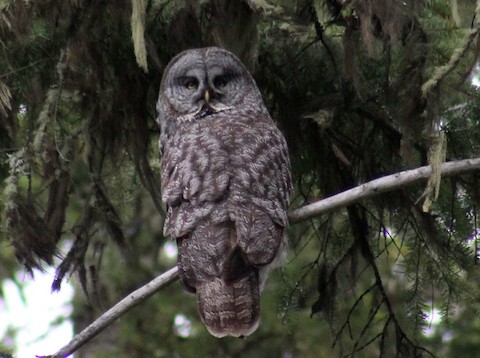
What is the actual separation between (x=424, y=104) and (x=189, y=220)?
1.14 metres

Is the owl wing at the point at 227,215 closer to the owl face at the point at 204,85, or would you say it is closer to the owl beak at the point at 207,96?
the owl face at the point at 204,85

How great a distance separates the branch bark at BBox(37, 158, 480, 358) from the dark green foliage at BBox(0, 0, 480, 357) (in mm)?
166

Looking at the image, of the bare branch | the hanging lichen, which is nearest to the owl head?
the hanging lichen

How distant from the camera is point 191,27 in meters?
4.67

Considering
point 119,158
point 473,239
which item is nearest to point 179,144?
point 119,158

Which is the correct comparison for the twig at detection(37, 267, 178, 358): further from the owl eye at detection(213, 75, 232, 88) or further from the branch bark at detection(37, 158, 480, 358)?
the owl eye at detection(213, 75, 232, 88)

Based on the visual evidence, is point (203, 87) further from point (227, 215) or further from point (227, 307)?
point (227, 307)

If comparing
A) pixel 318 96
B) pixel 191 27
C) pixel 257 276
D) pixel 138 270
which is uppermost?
pixel 191 27

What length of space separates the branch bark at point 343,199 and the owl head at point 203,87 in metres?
1.25

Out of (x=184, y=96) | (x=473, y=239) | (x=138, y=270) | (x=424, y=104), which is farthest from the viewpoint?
(x=138, y=270)

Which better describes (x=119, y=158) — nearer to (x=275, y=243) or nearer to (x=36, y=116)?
(x=36, y=116)

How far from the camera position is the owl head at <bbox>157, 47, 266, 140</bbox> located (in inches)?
197

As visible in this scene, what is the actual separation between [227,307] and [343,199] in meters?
0.67

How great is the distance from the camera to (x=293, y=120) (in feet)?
16.0
